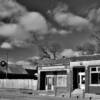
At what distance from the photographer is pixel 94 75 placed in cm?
4078

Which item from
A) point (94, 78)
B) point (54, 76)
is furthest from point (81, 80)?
point (54, 76)

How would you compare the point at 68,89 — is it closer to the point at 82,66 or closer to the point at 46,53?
the point at 82,66

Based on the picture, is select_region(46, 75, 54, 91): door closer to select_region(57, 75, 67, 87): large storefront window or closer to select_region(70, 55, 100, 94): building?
select_region(57, 75, 67, 87): large storefront window

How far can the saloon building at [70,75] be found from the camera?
133 feet

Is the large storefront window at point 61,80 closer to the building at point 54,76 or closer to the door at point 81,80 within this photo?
the building at point 54,76

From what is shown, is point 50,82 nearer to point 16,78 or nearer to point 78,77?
point 78,77

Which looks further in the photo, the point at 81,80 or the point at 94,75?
the point at 81,80

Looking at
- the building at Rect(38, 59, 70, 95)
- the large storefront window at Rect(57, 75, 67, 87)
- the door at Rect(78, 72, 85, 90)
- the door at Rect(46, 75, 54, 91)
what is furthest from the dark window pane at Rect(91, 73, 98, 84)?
the door at Rect(46, 75, 54, 91)

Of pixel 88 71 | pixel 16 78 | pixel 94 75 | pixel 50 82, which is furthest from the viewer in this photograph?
pixel 16 78

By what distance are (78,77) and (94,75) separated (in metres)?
3.90

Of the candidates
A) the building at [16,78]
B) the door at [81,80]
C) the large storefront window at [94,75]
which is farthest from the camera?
the building at [16,78]

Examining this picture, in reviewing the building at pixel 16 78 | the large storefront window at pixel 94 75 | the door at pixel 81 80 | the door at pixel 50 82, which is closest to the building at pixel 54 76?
the door at pixel 50 82

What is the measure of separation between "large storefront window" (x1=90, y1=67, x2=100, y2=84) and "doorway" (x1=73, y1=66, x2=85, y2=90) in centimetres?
265

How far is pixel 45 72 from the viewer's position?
49875mm
